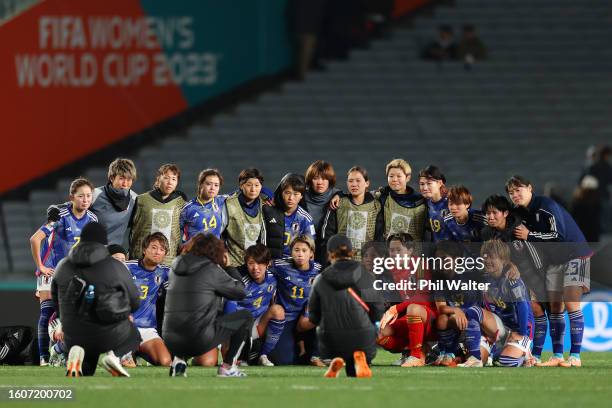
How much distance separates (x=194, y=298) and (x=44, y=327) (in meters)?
2.52

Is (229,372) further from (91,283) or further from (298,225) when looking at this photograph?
(298,225)

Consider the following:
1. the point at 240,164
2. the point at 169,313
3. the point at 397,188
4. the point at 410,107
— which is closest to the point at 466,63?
the point at 410,107

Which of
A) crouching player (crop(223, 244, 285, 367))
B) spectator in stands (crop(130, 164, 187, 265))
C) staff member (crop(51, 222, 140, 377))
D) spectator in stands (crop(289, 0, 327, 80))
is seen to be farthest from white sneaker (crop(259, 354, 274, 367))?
spectator in stands (crop(289, 0, 327, 80))

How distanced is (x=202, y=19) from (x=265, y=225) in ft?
35.6

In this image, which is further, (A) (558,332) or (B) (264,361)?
(B) (264,361)

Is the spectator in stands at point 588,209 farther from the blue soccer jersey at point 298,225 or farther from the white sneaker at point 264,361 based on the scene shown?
the white sneaker at point 264,361

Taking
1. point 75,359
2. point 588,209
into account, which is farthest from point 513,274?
point 588,209

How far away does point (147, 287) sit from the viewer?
12211 mm

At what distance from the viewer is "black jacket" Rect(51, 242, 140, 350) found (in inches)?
404

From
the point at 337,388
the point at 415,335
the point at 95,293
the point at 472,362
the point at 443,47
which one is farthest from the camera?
the point at 443,47

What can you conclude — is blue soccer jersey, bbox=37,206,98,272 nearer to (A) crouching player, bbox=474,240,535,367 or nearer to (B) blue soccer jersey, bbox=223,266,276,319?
(B) blue soccer jersey, bbox=223,266,276,319

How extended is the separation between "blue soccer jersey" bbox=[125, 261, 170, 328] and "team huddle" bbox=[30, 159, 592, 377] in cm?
1

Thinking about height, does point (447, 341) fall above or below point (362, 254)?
below

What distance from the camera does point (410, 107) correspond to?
890 inches
